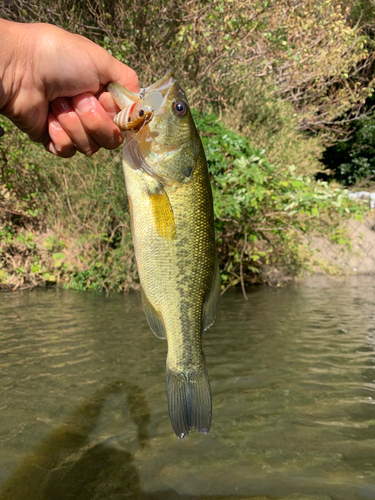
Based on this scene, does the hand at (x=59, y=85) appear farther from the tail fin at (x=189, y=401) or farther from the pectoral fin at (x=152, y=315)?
→ the tail fin at (x=189, y=401)

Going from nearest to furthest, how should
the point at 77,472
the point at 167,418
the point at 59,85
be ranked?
the point at 59,85, the point at 77,472, the point at 167,418

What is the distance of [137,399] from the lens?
409cm

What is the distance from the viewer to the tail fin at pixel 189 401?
2.20m

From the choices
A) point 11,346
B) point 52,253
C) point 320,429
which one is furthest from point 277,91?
point 320,429

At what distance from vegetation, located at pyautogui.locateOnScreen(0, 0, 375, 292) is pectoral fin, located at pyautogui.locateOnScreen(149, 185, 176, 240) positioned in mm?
5988

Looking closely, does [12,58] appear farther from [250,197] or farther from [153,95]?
[250,197]

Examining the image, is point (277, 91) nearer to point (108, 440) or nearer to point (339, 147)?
point (339, 147)

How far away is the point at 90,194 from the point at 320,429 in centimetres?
721

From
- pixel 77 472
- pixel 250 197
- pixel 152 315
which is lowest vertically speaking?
pixel 77 472

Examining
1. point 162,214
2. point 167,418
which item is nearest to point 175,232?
point 162,214

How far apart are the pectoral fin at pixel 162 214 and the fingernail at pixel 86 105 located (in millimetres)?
632

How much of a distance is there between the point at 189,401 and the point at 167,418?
1593 mm

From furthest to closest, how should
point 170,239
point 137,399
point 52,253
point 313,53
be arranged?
point 313,53, point 52,253, point 137,399, point 170,239

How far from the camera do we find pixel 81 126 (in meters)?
2.43
